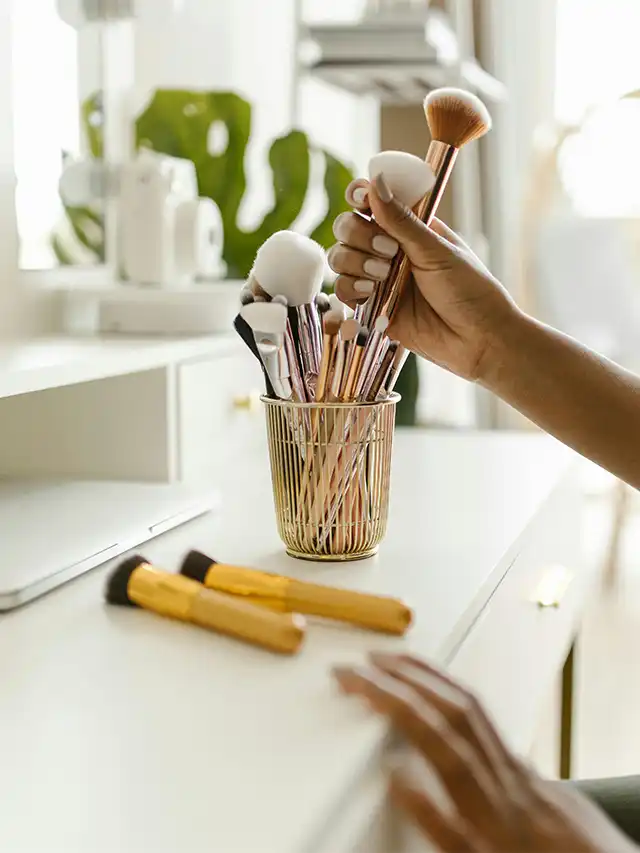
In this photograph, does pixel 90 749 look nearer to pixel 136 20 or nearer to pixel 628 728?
pixel 136 20

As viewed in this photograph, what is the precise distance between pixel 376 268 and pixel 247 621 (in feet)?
1.04

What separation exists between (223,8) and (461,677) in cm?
152

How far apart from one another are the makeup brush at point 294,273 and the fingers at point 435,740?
37cm

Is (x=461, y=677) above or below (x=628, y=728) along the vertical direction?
above

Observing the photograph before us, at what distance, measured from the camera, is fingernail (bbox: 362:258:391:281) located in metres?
0.84

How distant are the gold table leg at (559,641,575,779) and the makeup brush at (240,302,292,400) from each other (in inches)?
42.5

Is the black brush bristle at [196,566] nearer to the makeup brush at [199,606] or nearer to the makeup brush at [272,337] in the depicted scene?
the makeup brush at [199,606]

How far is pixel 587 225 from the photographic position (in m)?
2.87

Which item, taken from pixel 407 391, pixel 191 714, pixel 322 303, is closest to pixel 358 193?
pixel 322 303

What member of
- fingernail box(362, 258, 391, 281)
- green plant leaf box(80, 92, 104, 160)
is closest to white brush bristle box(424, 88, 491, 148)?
fingernail box(362, 258, 391, 281)

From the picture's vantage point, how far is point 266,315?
0.81 meters

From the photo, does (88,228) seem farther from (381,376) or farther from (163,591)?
(163,591)

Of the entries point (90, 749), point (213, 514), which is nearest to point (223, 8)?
point (213, 514)

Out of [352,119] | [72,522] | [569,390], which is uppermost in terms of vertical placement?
[352,119]
